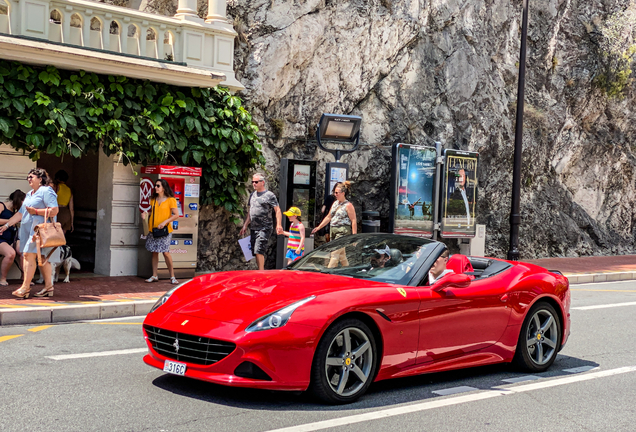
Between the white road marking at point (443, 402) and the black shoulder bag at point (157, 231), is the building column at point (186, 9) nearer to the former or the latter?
the black shoulder bag at point (157, 231)

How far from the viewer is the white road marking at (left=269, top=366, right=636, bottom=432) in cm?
490

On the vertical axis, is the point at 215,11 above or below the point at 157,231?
above

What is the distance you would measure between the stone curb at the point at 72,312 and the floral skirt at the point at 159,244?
219 cm

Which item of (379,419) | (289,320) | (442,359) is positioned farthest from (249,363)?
(442,359)

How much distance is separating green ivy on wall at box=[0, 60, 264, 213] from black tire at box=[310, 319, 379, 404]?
8.32 m

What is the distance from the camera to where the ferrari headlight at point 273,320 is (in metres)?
5.12

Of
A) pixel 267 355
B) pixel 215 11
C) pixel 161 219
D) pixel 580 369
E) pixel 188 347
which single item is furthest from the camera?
pixel 215 11

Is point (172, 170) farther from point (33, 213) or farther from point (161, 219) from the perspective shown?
point (33, 213)

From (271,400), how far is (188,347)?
77 centimetres

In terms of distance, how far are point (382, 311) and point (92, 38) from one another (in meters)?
9.33

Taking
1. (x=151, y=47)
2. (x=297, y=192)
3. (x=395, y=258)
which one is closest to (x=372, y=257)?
(x=395, y=258)

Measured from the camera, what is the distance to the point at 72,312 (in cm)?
930

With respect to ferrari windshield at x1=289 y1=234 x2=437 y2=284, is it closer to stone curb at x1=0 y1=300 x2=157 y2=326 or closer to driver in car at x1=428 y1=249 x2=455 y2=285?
driver in car at x1=428 y1=249 x2=455 y2=285

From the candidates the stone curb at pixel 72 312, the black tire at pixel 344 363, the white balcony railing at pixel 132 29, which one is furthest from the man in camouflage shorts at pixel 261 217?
the black tire at pixel 344 363
